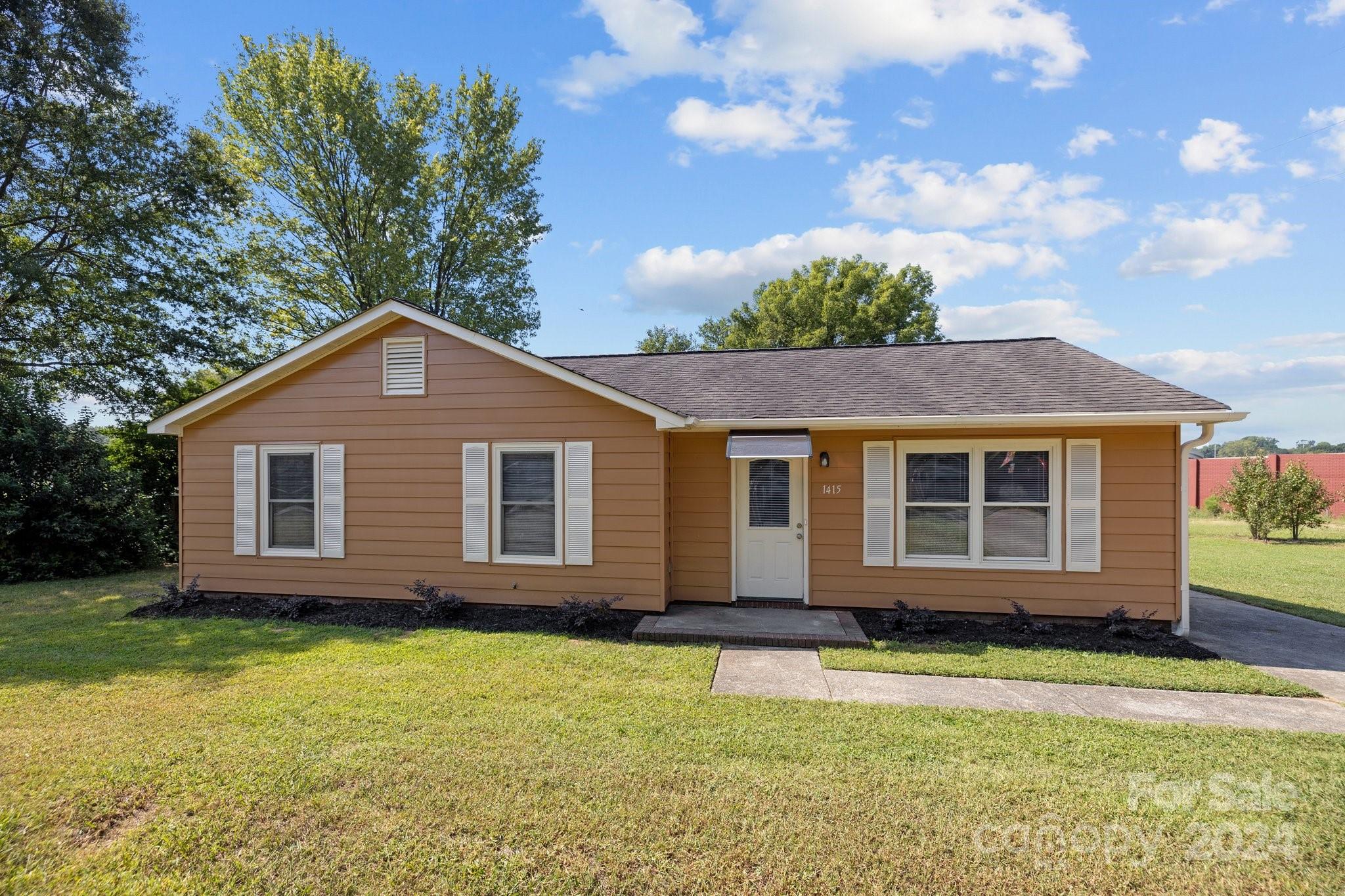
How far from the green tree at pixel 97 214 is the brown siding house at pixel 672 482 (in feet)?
27.3

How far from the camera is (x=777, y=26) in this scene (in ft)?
24.8

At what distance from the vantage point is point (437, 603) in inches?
276

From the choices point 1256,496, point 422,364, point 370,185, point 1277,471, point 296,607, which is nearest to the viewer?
point 296,607

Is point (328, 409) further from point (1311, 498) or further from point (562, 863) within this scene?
point (1311, 498)

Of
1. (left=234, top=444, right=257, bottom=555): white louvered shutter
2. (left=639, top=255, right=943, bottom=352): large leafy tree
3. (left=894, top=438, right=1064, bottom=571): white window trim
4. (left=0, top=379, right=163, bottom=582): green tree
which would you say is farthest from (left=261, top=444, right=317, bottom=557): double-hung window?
(left=639, top=255, right=943, bottom=352): large leafy tree

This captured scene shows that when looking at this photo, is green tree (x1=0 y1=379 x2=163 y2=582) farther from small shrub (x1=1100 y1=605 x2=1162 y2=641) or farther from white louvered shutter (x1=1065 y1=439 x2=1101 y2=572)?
small shrub (x1=1100 y1=605 x2=1162 y2=641)

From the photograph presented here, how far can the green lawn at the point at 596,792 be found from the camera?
2.54 meters

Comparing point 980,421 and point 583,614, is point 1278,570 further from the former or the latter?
point 583,614

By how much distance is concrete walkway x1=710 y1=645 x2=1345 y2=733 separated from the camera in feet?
14.1

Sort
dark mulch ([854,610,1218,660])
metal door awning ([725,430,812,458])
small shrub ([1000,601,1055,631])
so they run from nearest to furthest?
dark mulch ([854,610,1218,660]), small shrub ([1000,601,1055,631]), metal door awning ([725,430,812,458])

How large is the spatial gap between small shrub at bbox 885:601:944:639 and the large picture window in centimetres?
413

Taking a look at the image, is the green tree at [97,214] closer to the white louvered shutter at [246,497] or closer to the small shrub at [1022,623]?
the white louvered shutter at [246,497]

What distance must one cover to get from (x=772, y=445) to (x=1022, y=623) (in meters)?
3.42

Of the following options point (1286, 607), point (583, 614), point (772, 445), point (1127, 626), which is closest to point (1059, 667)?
point (1127, 626)
